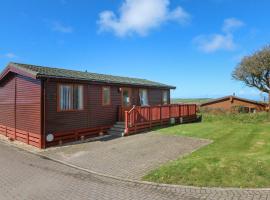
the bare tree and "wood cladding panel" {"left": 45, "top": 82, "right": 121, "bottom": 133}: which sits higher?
the bare tree

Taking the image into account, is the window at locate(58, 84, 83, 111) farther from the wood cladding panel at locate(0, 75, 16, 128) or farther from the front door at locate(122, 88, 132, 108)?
the front door at locate(122, 88, 132, 108)

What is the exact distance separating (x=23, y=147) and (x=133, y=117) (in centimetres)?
628

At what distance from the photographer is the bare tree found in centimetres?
4028

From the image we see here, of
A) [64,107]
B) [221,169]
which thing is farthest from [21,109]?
[221,169]

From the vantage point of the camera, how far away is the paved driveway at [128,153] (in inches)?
373

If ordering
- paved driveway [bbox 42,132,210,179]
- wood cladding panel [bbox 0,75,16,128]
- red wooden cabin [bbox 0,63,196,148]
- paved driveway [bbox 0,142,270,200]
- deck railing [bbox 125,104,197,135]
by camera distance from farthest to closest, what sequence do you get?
wood cladding panel [bbox 0,75,16,128]
deck railing [bbox 125,104,197,135]
red wooden cabin [bbox 0,63,196,148]
paved driveway [bbox 42,132,210,179]
paved driveway [bbox 0,142,270,200]

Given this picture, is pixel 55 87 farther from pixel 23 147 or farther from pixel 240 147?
pixel 240 147

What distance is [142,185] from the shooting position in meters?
7.74

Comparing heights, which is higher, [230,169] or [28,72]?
[28,72]

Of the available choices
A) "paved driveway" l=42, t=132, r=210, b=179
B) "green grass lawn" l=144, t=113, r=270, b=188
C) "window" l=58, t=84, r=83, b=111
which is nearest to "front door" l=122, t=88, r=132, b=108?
"window" l=58, t=84, r=83, b=111

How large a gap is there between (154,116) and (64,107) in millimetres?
6417

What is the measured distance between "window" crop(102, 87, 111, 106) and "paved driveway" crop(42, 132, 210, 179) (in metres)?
3.21

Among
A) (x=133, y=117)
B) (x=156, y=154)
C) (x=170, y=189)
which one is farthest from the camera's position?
(x=133, y=117)

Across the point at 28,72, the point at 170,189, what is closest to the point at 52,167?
the point at 170,189
